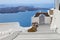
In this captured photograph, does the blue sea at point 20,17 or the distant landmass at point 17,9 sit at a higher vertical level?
the distant landmass at point 17,9

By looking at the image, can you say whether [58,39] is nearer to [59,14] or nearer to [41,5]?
[59,14]

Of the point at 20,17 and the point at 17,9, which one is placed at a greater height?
the point at 17,9

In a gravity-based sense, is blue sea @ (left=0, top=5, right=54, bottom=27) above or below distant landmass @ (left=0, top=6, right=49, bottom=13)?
below

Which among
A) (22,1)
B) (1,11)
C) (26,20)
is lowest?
(26,20)

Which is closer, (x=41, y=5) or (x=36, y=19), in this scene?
(x=36, y=19)

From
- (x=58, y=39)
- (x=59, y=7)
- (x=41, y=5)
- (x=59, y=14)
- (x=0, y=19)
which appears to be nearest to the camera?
(x=58, y=39)

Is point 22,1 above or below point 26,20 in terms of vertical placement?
above

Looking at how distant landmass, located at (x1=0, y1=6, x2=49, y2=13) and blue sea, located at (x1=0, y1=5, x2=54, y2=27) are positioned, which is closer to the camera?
Answer: blue sea, located at (x1=0, y1=5, x2=54, y2=27)

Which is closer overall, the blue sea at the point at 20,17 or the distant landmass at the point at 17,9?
the blue sea at the point at 20,17

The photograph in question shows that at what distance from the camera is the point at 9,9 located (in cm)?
409

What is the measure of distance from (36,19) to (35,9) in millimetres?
1193

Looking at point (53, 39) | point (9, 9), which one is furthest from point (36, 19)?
point (53, 39)

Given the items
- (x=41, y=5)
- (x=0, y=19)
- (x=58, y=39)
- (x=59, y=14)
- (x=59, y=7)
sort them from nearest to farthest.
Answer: (x=58, y=39)
(x=59, y=14)
(x=59, y=7)
(x=0, y=19)
(x=41, y=5)

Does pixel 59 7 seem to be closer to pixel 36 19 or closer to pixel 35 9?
pixel 36 19
